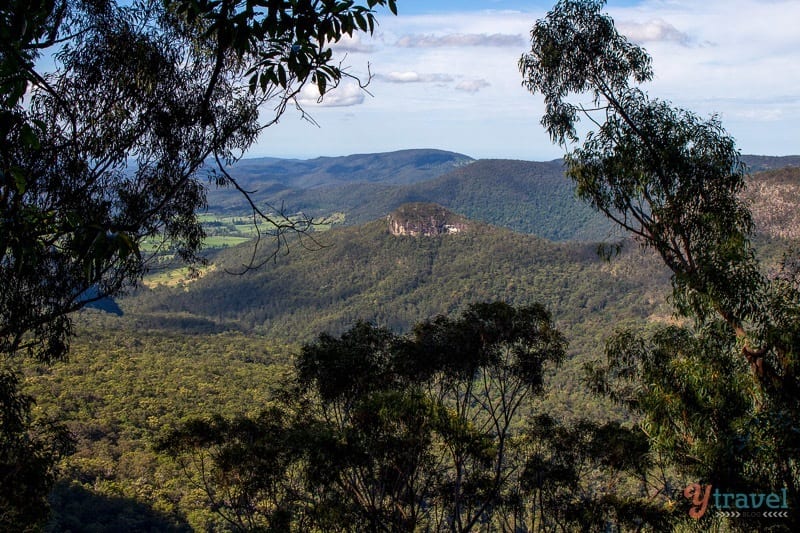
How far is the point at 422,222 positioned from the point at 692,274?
88314mm

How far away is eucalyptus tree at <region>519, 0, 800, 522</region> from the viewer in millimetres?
5527

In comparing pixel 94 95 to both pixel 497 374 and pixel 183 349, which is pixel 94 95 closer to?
pixel 497 374

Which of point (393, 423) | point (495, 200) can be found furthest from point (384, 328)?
point (495, 200)

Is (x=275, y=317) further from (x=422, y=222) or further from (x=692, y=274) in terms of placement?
(x=692, y=274)

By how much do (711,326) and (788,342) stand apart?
94 cm

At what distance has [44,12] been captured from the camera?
284 centimetres

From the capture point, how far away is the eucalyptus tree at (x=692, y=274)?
18.1ft

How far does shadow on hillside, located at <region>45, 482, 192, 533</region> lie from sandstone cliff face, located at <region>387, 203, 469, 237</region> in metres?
78.5

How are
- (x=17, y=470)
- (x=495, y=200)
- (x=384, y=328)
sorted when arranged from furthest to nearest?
(x=495, y=200) < (x=384, y=328) < (x=17, y=470)

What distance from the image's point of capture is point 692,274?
20.8 feet

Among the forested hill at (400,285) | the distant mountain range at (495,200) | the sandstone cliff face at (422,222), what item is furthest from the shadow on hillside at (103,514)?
the distant mountain range at (495,200)

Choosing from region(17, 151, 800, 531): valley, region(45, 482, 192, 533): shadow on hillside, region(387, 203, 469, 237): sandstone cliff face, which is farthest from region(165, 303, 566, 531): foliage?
region(387, 203, 469, 237): sandstone cliff face

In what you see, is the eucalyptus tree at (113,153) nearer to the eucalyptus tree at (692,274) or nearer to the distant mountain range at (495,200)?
the eucalyptus tree at (692,274)

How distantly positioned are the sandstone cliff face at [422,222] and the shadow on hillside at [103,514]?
7855 centimetres
